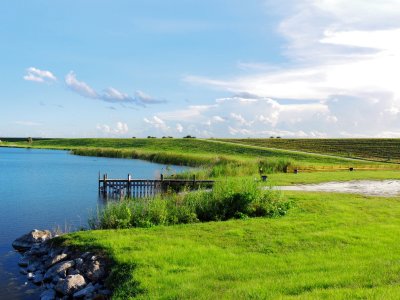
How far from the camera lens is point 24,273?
15.5m

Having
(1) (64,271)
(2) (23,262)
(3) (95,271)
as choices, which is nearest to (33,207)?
(2) (23,262)

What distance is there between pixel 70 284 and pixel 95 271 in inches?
31.6

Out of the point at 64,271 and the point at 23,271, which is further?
the point at 23,271

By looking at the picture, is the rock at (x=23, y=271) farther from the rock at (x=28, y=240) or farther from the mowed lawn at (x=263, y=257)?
the rock at (x=28, y=240)

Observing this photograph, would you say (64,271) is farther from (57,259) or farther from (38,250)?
(38,250)

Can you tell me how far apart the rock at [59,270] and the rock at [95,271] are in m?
1.10

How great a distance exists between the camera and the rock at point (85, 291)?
38.2ft

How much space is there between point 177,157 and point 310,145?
36598 millimetres

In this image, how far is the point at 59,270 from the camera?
13.6m

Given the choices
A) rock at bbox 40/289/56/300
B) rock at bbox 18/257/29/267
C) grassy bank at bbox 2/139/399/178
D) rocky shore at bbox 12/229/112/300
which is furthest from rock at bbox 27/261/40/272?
grassy bank at bbox 2/139/399/178

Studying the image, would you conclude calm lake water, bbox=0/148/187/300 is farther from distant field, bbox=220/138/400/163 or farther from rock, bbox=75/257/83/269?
distant field, bbox=220/138/400/163

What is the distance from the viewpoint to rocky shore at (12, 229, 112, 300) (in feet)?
39.3

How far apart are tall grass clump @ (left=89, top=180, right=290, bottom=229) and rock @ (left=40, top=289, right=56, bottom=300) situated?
474cm

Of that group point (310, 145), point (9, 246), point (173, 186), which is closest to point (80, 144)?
point (310, 145)
